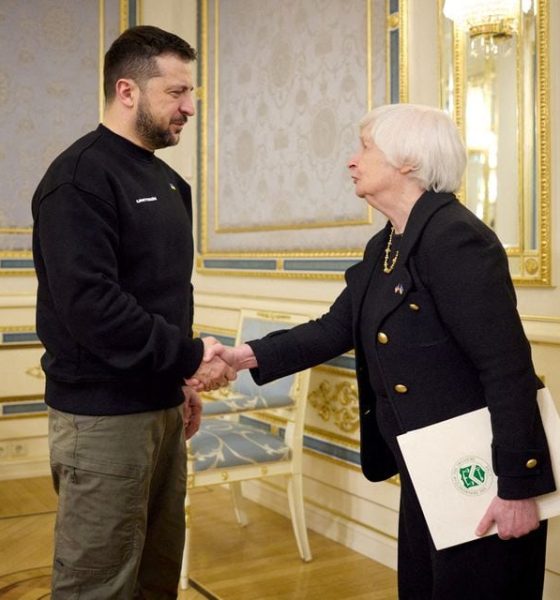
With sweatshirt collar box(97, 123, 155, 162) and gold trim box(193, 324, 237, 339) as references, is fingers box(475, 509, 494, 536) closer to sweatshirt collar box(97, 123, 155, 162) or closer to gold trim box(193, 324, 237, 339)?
sweatshirt collar box(97, 123, 155, 162)

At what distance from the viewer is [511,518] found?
5.88 feet

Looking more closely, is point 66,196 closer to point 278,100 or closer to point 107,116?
point 107,116

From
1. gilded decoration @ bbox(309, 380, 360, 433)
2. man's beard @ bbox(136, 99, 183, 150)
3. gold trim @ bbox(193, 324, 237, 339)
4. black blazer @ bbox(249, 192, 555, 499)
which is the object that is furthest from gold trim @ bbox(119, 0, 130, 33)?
black blazer @ bbox(249, 192, 555, 499)

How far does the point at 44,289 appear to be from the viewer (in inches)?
79.1

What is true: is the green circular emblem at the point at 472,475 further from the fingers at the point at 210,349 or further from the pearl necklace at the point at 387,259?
the fingers at the point at 210,349

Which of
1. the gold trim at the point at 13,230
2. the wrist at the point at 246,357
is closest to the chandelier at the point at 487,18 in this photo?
the wrist at the point at 246,357

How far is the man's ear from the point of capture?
2.11m

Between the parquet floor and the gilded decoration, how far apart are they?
522 millimetres

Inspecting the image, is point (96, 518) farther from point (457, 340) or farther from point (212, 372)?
point (457, 340)

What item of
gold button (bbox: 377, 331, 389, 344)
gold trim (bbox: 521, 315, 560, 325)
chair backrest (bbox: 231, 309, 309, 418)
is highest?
gold button (bbox: 377, 331, 389, 344)

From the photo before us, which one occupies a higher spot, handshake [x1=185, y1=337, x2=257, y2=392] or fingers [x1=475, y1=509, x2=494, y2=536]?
handshake [x1=185, y1=337, x2=257, y2=392]

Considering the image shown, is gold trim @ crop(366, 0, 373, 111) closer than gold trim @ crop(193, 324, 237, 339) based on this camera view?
Yes

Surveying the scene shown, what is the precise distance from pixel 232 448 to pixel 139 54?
1772mm

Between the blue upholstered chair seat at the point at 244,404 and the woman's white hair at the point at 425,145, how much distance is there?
1559 millimetres
